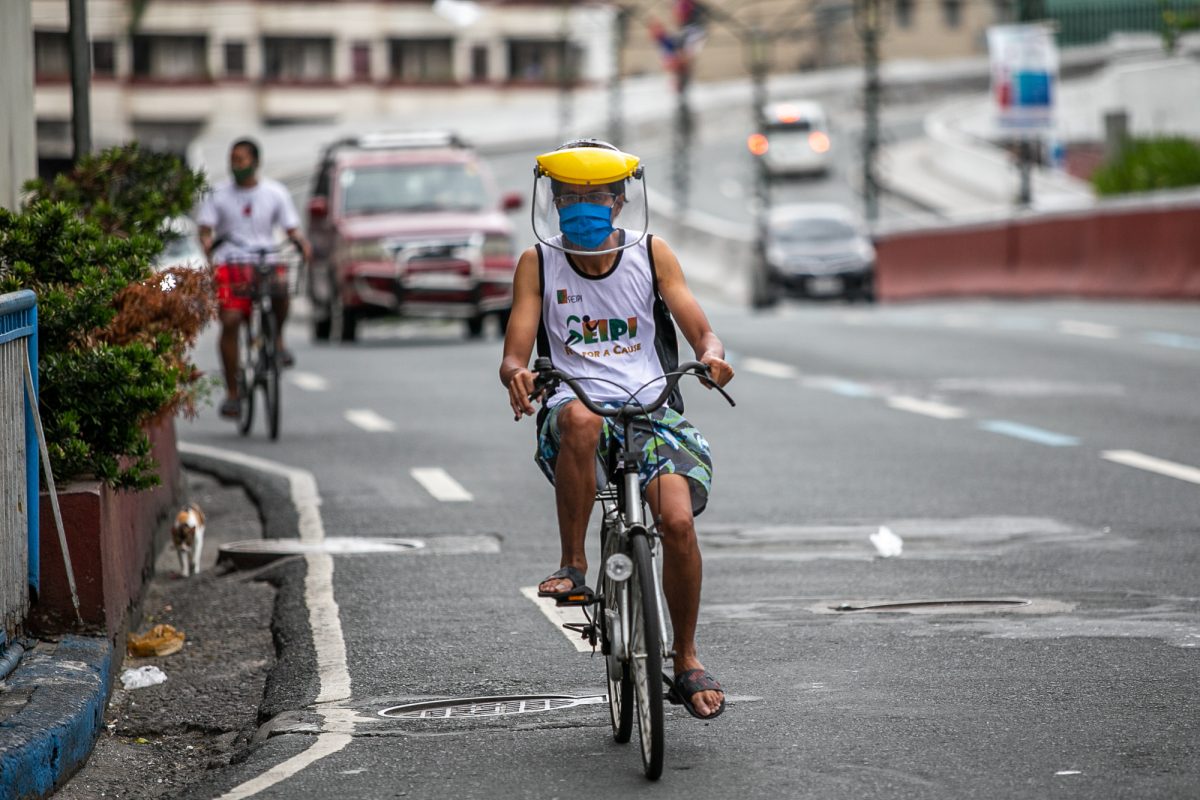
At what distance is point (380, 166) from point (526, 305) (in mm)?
19757

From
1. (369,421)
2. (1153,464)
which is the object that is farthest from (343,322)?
(1153,464)

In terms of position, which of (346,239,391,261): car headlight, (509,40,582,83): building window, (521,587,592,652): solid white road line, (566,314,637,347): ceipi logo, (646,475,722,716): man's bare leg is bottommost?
(521,587,592,652): solid white road line

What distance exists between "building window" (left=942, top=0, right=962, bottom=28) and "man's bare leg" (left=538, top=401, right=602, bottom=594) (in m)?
117

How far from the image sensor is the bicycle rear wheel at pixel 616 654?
6051 mm

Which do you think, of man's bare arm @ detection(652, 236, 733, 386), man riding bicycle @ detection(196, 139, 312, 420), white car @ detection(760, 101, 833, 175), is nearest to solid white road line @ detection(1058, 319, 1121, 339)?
man riding bicycle @ detection(196, 139, 312, 420)

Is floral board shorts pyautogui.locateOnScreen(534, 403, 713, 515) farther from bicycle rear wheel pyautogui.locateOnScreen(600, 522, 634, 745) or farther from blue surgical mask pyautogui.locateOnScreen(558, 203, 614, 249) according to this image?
blue surgical mask pyautogui.locateOnScreen(558, 203, 614, 249)

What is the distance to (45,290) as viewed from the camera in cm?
807

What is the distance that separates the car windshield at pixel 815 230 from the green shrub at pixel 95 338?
3331cm

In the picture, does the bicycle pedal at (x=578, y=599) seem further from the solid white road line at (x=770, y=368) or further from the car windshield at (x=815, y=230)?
the car windshield at (x=815, y=230)

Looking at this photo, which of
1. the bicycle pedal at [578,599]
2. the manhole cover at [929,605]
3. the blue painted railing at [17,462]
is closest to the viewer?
the bicycle pedal at [578,599]

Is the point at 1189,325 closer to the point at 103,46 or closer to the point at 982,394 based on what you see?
the point at 982,394

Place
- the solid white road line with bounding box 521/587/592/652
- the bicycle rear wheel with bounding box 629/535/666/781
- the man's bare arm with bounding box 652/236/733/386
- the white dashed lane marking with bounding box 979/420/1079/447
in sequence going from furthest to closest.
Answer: the white dashed lane marking with bounding box 979/420/1079/447 → the solid white road line with bounding box 521/587/592/652 → the man's bare arm with bounding box 652/236/733/386 → the bicycle rear wheel with bounding box 629/535/666/781

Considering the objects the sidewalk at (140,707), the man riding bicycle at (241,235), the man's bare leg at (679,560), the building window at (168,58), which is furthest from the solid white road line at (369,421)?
the building window at (168,58)

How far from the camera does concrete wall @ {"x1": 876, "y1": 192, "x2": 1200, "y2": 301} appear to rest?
2741 centimetres
